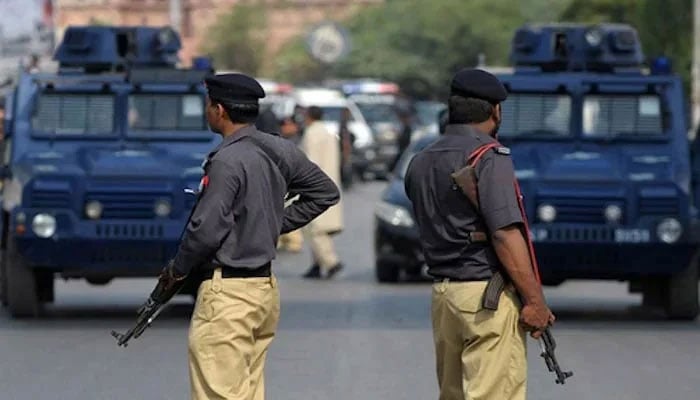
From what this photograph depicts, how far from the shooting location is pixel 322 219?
67.9 ft

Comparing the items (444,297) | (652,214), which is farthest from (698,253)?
(444,297)

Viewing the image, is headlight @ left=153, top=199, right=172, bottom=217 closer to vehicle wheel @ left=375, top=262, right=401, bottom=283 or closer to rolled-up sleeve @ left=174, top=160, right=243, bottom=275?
vehicle wheel @ left=375, top=262, right=401, bottom=283

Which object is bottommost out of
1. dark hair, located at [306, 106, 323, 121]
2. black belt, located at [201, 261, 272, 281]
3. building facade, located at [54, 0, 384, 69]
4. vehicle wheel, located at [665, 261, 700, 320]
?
building facade, located at [54, 0, 384, 69]

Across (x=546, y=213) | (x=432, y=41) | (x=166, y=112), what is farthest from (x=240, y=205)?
(x=432, y=41)

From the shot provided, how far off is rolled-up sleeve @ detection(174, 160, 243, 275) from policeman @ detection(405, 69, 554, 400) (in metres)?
0.75

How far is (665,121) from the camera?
53.7 ft

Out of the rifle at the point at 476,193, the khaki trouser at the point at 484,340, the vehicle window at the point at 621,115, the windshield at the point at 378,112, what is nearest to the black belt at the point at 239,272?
the khaki trouser at the point at 484,340

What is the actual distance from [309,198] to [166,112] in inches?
320

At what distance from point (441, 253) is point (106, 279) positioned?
342 inches

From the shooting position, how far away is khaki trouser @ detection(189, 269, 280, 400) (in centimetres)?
781

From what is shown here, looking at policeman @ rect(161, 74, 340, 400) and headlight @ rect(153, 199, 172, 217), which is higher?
policeman @ rect(161, 74, 340, 400)

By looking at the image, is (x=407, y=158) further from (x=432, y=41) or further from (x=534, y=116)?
(x=432, y=41)

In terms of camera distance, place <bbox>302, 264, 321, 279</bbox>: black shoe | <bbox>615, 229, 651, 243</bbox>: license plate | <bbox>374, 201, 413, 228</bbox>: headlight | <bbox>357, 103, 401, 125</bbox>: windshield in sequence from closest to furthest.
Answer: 1. <bbox>615, 229, 651, 243</bbox>: license plate
2. <bbox>374, 201, 413, 228</bbox>: headlight
3. <bbox>302, 264, 321, 279</bbox>: black shoe
4. <bbox>357, 103, 401, 125</bbox>: windshield

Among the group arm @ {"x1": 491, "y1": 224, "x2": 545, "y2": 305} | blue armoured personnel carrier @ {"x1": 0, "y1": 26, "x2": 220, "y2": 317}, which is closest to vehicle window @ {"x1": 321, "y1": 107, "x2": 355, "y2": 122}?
blue armoured personnel carrier @ {"x1": 0, "y1": 26, "x2": 220, "y2": 317}
